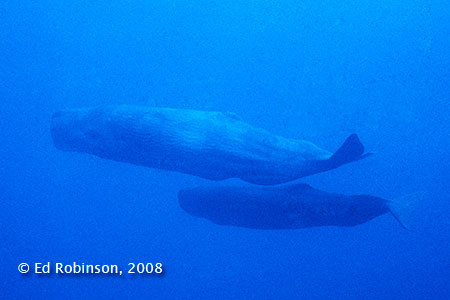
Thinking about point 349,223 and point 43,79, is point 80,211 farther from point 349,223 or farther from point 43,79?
point 43,79

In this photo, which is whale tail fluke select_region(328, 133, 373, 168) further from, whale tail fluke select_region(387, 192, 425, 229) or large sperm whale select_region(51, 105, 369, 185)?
whale tail fluke select_region(387, 192, 425, 229)

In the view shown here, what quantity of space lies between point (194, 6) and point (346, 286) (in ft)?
83.9

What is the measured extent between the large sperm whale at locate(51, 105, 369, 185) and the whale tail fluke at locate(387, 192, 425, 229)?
4.94 ft

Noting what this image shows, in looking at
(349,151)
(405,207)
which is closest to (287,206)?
(349,151)

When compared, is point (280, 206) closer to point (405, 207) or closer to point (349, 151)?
point (349, 151)

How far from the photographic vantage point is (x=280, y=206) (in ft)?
22.7

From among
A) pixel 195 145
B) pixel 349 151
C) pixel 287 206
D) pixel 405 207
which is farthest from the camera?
pixel 405 207

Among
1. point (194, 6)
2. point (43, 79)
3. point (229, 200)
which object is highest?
point (194, 6)

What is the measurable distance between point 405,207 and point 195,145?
3909 mm

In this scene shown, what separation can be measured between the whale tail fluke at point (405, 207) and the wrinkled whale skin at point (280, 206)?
14 centimetres

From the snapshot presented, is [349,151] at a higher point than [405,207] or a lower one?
higher

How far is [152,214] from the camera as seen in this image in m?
15.6

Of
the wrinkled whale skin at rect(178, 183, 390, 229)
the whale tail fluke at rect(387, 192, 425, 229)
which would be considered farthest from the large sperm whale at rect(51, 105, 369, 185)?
the whale tail fluke at rect(387, 192, 425, 229)

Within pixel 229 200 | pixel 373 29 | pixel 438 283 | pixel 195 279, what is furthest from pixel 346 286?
pixel 373 29
